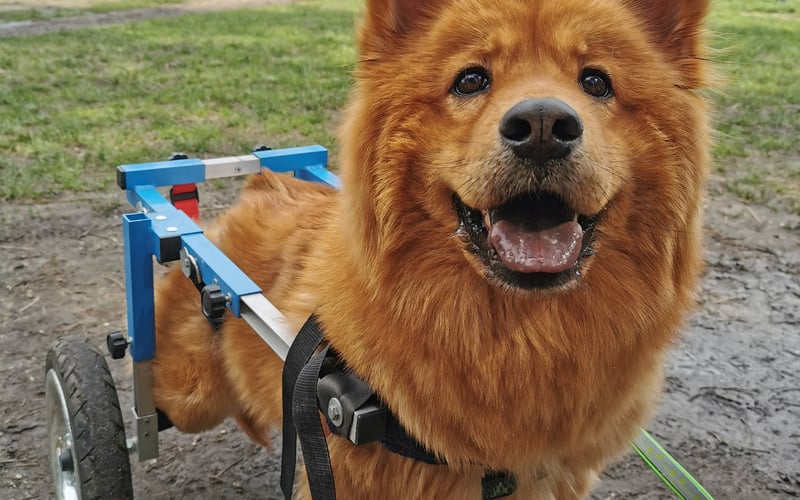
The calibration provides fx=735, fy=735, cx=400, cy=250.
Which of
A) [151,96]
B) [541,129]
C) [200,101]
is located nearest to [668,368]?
[541,129]

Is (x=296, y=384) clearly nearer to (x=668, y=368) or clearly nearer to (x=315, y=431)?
(x=315, y=431)

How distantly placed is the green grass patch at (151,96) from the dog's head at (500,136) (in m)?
2.23

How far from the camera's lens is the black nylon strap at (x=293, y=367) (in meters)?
1.94

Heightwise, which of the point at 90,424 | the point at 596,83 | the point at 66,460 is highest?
the point at 596,83

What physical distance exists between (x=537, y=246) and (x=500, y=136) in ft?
0.89

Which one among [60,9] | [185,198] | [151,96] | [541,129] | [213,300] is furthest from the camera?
[60,9]

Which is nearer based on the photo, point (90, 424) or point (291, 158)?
point (90, 424)

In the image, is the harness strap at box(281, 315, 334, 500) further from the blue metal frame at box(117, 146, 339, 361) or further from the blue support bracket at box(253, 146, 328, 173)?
the blue support bracket at box(253, 146, 328, 173)

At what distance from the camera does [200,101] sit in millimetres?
8883

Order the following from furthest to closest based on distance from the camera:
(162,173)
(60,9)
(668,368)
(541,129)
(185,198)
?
1. (60,9)
2. (668,368)
3. (185,198)
4. (162,173)
5. (541,129)

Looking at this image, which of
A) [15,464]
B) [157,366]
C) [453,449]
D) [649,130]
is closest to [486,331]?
[453,449]

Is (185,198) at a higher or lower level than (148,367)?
higher

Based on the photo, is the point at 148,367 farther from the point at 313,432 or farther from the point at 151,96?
the point at 151,96

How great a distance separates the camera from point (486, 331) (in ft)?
6.03
